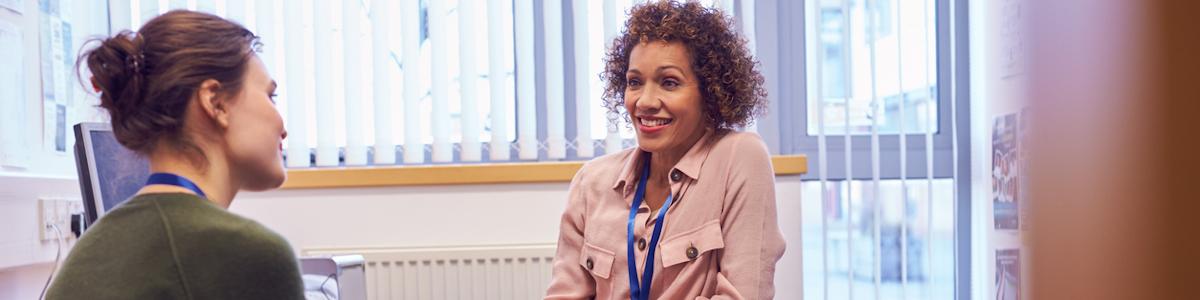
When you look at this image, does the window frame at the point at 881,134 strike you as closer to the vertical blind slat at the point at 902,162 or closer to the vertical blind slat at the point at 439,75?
the vertical blind slat at the point at 902,162

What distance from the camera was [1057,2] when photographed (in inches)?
8.4

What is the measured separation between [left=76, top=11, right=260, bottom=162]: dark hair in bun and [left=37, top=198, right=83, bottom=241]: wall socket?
111 centimetres

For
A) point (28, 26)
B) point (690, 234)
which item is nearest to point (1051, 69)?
point (690, 234)

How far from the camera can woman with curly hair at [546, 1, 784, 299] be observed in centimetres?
154

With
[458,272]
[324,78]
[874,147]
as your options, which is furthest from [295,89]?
[874,147]

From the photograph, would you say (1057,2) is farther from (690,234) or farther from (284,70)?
(284,70)

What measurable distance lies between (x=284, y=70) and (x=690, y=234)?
4.56 ft

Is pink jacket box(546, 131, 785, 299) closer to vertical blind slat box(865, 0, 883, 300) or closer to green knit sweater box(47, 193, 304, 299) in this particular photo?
green knit sweater box(47, 193, 304, 299)

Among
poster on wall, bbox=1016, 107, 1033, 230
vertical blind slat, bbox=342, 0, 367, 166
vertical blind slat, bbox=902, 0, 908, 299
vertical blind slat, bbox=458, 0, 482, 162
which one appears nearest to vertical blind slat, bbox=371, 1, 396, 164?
vertical blind slat, bbox=342, 0, 367, 166

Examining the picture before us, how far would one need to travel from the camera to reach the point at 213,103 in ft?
3.42

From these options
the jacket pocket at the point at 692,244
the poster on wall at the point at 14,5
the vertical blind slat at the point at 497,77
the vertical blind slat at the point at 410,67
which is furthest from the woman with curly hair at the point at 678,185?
the poster on wall at the point at 14,5

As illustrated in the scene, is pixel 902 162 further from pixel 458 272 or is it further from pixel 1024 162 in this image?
pixel 1024 162

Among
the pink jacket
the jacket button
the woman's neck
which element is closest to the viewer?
the woman's neck

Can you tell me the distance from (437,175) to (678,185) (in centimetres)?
96
